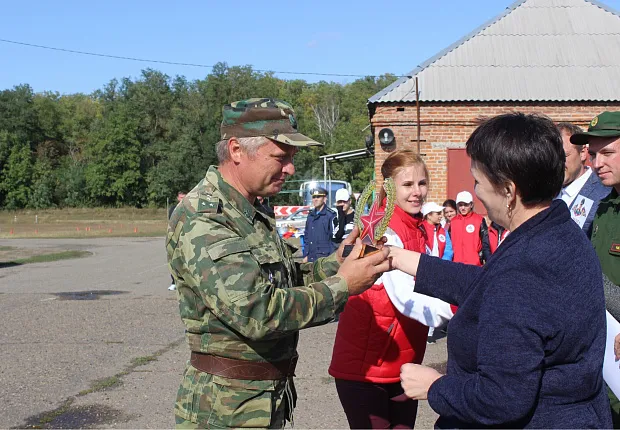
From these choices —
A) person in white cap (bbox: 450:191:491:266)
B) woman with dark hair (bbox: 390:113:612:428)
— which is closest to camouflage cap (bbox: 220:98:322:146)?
woman with dark hair (bbox: 390:113:612:428)

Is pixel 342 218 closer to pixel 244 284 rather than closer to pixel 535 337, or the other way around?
pixel 244 284

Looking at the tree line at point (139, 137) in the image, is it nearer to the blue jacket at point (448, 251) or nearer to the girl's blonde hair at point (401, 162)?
the blue jacket at point (448, 251)

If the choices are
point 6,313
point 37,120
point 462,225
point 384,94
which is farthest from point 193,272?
point 37,120

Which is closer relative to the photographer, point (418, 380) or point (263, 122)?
point (418, 380)

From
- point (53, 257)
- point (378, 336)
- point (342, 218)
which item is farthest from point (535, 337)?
point (53, 257)

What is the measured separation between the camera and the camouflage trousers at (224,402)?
8.37 feet

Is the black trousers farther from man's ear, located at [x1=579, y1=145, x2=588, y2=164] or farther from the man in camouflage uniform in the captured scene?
man's ear, located at [x1=579, y1=145, x2=588, y2=164]

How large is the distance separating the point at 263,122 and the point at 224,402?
1.12m

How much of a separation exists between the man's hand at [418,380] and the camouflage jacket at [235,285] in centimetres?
45

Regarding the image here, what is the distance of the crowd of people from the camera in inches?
73.9

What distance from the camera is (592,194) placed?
3822 millimetres

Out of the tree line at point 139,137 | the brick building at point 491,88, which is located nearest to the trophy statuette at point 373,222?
the brick building at point 491,88

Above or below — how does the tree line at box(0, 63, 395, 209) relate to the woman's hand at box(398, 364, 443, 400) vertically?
above

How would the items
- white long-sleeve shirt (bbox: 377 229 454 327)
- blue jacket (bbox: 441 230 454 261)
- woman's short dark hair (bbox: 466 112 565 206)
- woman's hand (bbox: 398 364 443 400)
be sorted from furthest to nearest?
blue jacket (bbox: 441 230 454 261)
white long-sleeve shirt (bbox: 377 229 454 327)
woman's hand (bbox: 398 364 443 400)
woman's short dark hair (bbox: 466 112 565 206)
